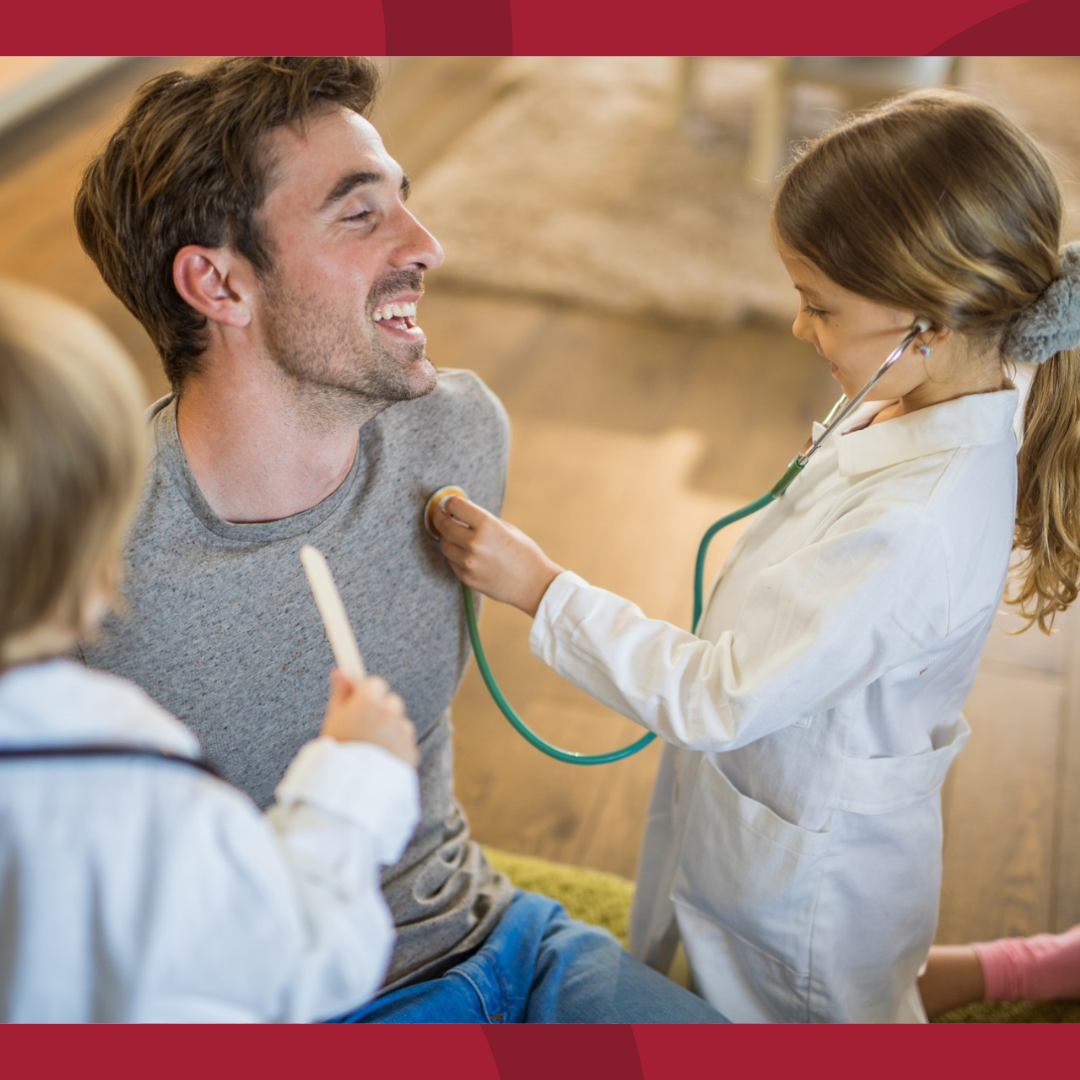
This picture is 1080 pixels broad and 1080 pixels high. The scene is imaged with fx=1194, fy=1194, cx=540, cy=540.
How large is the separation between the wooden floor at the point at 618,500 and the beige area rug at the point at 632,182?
0.39 feet

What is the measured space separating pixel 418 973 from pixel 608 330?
2.39 m

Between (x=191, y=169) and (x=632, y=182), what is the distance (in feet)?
9.94

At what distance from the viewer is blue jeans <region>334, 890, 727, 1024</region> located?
1.28 metres

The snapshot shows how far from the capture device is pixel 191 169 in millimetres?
1208

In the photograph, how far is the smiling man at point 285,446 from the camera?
1.22 meters

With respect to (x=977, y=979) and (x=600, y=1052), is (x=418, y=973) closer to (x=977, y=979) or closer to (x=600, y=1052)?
(x=600, y=1052)

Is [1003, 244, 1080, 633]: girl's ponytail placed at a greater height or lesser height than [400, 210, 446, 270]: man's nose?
lesser

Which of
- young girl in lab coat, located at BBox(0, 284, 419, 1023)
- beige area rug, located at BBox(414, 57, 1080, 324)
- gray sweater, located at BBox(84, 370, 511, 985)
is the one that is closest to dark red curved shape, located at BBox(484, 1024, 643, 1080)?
gray sweater, located at BBox(84, 370, 511, 985)

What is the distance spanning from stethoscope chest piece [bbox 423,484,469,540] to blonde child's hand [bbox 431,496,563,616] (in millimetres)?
14

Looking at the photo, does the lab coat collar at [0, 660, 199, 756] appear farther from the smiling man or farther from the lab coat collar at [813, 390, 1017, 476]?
the lab coat collar at [813, 390, 1017, 476]
